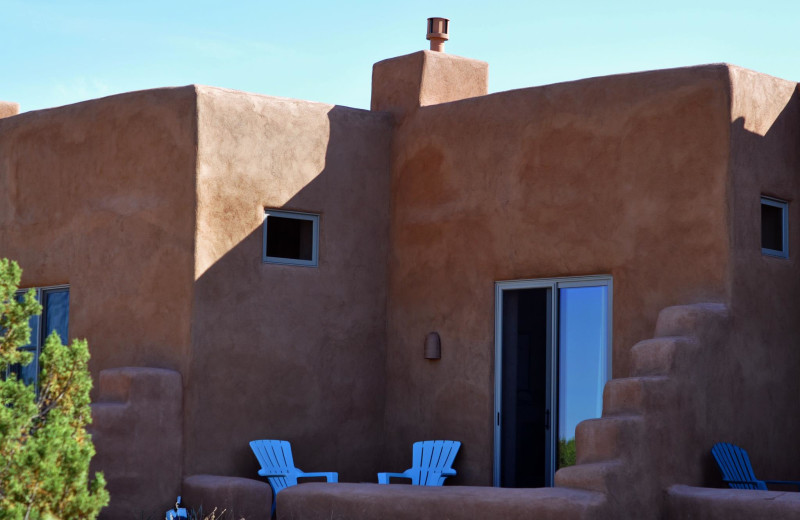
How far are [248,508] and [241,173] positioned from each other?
2.98 metres

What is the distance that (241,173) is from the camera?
11.1 meters

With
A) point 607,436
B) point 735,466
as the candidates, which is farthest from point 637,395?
point 735,466

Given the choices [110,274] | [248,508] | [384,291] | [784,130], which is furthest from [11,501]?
[784,130]

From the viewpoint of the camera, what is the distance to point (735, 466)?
9695 mm

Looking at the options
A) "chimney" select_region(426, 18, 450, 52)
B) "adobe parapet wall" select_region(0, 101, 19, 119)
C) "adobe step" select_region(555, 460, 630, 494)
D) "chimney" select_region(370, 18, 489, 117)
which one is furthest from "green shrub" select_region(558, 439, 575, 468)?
"adobe parapet wall" select_region(0, 101, 19, 119)

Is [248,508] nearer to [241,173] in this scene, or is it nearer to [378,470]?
[378,470]

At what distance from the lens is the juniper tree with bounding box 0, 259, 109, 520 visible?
6.36 metres

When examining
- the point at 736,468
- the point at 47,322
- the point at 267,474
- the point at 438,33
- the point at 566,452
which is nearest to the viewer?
the point at 736,468

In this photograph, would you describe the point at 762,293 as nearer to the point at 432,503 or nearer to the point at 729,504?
the point at 729,504

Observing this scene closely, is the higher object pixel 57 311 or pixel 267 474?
pixel 57 311

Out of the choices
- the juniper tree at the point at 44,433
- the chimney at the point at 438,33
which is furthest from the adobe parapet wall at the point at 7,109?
the juniper tree at the point at 44,433

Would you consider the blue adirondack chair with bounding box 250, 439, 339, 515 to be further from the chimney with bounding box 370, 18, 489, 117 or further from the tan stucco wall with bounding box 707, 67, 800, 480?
the tan stucco wall with bounding box 707, 67, 800, 480

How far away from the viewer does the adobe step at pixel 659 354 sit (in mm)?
9289

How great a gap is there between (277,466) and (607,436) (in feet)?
10.8
